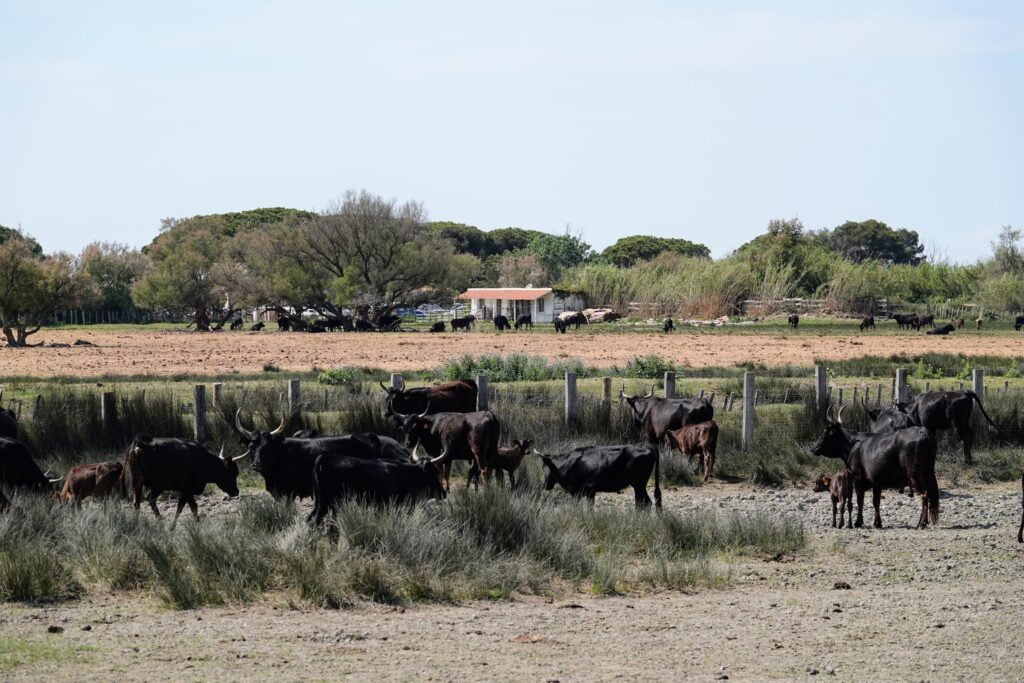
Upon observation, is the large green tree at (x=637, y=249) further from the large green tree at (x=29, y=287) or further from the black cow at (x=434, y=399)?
the black cow at (x=434, y=399)

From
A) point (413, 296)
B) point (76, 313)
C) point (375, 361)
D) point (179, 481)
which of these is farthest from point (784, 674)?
point (76, 313)

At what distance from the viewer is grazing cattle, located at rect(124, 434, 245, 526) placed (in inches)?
612

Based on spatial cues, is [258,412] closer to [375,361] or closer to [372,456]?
[372,456]

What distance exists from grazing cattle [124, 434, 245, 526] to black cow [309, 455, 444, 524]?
104 inches

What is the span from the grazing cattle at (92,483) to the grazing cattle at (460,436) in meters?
3.92

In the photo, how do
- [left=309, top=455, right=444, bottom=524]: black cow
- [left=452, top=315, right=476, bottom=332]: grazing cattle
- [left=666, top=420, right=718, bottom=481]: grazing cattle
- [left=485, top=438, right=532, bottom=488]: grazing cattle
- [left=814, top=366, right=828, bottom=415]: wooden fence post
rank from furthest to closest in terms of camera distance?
1. [left=452, top=315, right=476, bottom=332]: grazing cattle
2. [left=814, top=366, right=828, bottom=415]: wooden fence post
3. [left=666, top=420, right=718, bottom=481]: grazing cattle
4. [left=485, top=438, right=532, bottom=488]: grazing cattle
5. [left=309, top=455, right=444, bottom=524]: black cow

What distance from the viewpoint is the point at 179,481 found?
15.8m

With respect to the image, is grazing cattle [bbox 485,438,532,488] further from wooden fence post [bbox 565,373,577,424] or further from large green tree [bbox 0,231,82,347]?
large green tree [bbox 0,231,82,347]

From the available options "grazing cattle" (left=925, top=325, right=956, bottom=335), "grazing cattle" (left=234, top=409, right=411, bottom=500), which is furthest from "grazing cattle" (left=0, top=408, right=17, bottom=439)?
"grazing cattle" (left=925, top=325, right=956, bottom=335)

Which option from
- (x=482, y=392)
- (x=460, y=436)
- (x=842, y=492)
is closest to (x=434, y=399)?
(x=482, y=392)

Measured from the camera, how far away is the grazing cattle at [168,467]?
51.0 ft

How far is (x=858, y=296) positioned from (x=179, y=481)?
8148cm

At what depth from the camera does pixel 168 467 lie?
51.4 ft

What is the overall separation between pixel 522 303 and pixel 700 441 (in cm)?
8666
